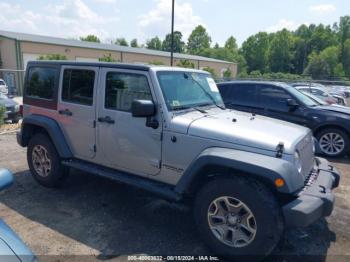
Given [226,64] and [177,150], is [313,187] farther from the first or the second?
[226,64]

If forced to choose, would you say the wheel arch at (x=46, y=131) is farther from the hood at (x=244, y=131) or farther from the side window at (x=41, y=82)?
the hood at (x=244, y=131)

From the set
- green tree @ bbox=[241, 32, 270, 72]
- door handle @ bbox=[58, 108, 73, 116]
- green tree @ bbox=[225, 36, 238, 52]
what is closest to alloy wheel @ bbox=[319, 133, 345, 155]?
door handle @ bbox=[58, 108, 73, 116]

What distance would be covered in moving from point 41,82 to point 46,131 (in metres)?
0.80

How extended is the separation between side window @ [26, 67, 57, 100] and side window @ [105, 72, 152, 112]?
3.89ft

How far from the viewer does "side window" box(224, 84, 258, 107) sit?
7984 mm

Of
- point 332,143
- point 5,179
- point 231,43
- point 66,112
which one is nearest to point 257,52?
Answer: point 231,43

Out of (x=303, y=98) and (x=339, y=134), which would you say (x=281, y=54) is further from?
(x=339, y=134)

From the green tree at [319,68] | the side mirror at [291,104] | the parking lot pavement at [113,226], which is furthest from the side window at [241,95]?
the green tree at [319,68]

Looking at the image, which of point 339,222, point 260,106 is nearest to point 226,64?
point 260,106

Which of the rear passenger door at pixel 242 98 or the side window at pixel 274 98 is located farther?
the rear passenger door at pixel 242 98

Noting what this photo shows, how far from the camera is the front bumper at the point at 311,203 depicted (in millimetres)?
2852

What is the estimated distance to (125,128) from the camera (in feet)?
13.2

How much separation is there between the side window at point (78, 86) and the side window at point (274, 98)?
4.74 metres

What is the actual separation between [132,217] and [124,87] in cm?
169
